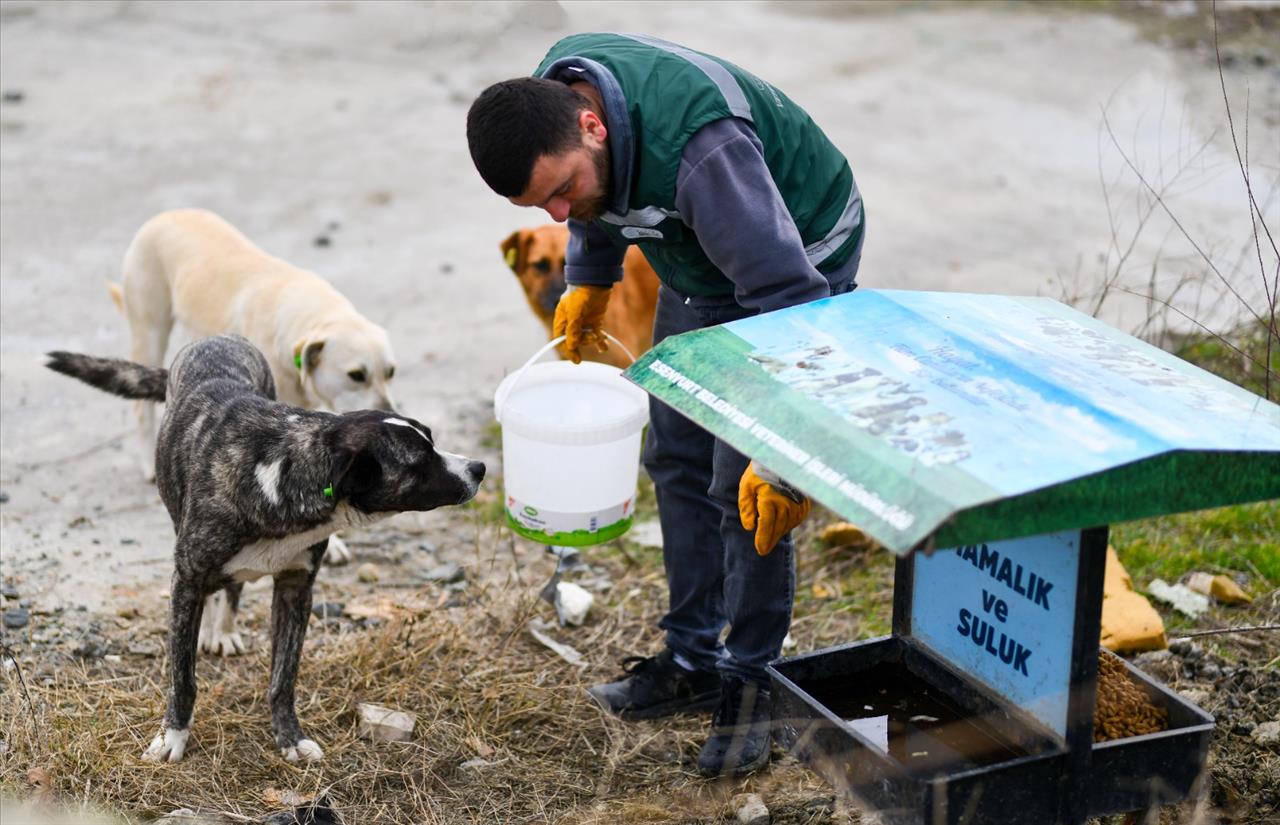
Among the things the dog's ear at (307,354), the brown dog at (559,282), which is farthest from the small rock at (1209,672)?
the dog's ear at (307,354)

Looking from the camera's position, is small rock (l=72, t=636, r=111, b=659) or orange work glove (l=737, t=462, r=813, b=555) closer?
orange work glove (l=737, t=462, r=813, b=555)

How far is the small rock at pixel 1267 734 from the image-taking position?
11.5ft

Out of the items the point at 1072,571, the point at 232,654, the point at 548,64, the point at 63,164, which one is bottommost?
the point at 232,654

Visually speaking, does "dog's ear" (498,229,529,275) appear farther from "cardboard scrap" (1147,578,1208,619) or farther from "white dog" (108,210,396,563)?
"cardboard scrap" (1147,578,1208,619)

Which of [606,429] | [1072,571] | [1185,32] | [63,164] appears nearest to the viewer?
[1072,571]

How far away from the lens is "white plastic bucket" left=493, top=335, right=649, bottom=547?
4.05 meters

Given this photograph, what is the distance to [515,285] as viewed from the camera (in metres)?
8.03

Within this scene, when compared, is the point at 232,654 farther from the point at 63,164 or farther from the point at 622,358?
the point at 63,164

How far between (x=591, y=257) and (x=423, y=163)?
5852mm

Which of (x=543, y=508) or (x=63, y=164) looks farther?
(x=63, y=164)

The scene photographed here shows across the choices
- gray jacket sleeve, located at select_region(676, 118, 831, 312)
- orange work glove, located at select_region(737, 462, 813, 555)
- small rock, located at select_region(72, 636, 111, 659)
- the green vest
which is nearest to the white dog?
small rock, located at select_region(72, 636, 111, 659)

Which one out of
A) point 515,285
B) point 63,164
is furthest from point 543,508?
point 63,164

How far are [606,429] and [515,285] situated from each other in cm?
413

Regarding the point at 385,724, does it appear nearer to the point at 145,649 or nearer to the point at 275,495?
the point at 275,495
